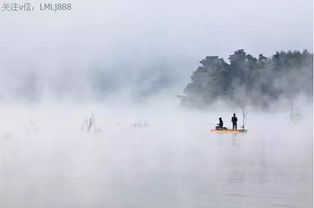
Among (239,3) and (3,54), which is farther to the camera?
(3,54)

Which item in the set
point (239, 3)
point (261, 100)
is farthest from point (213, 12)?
point (261, 100)

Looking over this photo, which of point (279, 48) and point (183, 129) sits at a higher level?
point (279, 48)

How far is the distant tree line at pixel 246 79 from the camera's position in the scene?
1750 mm

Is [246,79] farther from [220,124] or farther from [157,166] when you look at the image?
[157,166]

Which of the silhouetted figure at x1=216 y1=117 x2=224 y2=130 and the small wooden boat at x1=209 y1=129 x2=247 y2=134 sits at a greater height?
the silhouetted figure at x1=216 y1=117 x2=224 y2=130

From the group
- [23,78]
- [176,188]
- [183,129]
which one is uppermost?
[23,78]

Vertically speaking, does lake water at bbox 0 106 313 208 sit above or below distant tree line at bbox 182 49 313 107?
below

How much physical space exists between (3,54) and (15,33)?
0.27 feet

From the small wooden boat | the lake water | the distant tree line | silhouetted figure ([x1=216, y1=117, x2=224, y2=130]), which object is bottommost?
the lake water

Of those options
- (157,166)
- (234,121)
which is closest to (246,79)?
(234,121)

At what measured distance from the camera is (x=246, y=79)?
1823mm

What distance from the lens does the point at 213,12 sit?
1.82 m

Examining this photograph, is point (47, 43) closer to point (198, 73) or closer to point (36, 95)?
point (36, 95)

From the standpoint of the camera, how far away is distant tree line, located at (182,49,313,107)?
5.74 ft
